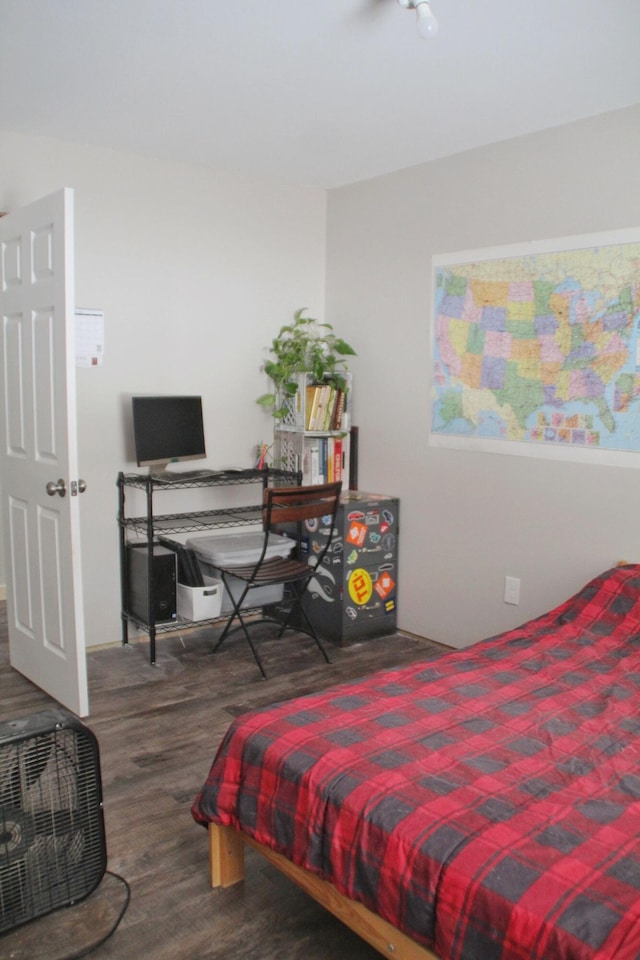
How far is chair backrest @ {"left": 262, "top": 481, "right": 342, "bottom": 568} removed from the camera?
338cm

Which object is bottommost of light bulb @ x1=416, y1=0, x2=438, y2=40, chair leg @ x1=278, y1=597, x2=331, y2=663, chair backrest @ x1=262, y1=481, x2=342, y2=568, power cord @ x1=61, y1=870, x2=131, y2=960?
power cord @ x1=61, y1=870, x2=131, y2=960

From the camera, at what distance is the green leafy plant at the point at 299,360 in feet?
13.5

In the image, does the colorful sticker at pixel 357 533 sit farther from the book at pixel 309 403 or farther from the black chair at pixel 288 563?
the book at pixel 309 403

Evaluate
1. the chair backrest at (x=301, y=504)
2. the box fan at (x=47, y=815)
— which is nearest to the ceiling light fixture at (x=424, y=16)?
the chair backrest at (x=301, y=504)

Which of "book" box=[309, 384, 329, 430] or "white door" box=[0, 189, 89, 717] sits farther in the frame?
"book" box=[309, 384, 329, 430]

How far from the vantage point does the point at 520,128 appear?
3.29m

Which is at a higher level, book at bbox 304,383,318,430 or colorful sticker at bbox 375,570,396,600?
book at bbox 304,383,318,430

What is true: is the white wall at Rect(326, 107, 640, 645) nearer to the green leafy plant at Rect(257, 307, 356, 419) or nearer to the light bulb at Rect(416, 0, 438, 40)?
the green leafy plant at Rect(257, 307, 356, 419)

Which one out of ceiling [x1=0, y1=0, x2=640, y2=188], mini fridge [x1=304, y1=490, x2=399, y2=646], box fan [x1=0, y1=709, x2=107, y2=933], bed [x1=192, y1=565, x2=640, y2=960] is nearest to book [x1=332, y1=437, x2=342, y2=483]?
mini fridge [x1=304, y1=490, x2=399, y2=646]

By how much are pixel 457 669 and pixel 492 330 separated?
1742mm

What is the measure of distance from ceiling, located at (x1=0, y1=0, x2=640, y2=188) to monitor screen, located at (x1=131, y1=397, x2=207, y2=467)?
3.83ft

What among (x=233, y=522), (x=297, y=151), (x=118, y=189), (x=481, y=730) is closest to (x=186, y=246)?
(x=118, y=189)

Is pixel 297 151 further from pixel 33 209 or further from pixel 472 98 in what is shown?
pixel 33 209

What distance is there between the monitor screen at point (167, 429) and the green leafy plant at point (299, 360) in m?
0.50
